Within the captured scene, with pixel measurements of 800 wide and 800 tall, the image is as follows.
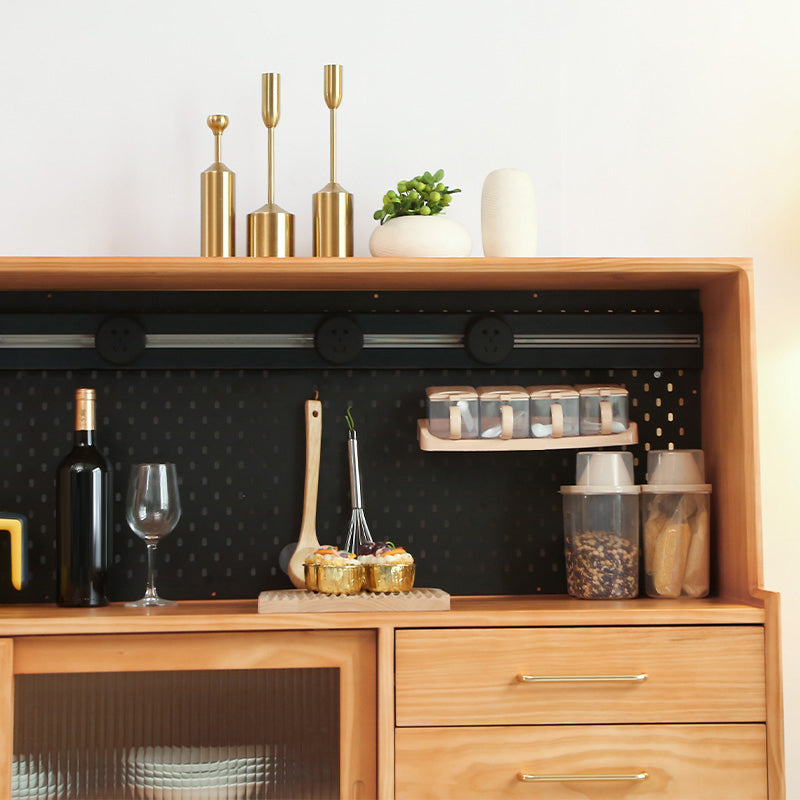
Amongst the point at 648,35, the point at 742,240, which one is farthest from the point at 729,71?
the point at 742,240

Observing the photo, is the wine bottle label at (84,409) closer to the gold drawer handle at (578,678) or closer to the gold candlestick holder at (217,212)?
the gold candlestick holder at (217,212)

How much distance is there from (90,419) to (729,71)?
137 cm

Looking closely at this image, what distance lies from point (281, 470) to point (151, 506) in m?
0.26

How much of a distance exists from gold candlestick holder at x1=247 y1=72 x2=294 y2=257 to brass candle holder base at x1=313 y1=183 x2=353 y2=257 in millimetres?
49

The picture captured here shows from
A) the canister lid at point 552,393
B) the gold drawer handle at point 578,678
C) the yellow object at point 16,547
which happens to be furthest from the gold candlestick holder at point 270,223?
the gold drawer handle at point 578,678

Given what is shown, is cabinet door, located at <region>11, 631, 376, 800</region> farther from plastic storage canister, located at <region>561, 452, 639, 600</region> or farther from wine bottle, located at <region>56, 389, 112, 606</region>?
plastic storage canister, located at <region>561, 452, 639, 600</region>

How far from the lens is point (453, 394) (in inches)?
66.1

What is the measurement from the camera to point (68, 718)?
Result: 145 centimetres

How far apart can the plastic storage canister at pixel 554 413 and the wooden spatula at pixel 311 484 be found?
0.39 meters

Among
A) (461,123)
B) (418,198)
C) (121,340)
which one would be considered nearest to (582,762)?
(418,198)

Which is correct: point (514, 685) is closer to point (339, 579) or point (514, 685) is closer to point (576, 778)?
point (576, 778)

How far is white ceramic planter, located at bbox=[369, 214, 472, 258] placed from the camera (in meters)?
1.60

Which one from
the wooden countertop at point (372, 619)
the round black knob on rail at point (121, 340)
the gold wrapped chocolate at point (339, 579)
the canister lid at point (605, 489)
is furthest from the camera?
the round black knob on rail at point (121, 340)

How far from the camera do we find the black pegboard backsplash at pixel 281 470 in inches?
69.1
